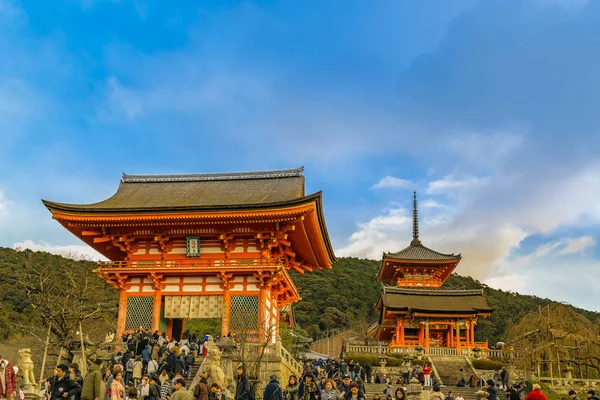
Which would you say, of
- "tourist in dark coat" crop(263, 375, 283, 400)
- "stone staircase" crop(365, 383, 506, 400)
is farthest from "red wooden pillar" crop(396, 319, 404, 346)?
"tourist in dark coat" crop(263, 375, 283, 400)

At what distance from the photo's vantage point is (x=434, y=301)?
4872cm

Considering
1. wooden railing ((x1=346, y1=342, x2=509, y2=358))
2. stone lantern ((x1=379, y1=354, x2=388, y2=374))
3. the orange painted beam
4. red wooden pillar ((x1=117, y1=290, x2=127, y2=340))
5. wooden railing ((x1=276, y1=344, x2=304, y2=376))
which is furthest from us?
wooden railing ((x1=346, y1=342, x2=509, y2=358))

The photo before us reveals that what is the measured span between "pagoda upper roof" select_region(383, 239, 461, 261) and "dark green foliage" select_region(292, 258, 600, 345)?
1923cm

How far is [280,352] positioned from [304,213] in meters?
6.64

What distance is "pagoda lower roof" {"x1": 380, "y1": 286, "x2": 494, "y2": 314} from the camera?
4638 cm

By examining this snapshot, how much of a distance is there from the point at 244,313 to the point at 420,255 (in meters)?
35.7

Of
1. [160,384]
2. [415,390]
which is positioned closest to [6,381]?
[160,384]

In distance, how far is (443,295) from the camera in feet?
164

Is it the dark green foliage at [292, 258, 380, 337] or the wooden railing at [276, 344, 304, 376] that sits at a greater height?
the dark green foliage at [292, 258, 380, 337]

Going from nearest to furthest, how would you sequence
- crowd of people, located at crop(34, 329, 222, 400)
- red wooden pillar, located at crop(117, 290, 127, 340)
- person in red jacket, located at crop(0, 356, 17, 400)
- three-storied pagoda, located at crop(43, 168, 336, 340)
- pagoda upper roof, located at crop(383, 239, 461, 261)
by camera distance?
crowd of people, located at crop(34, 329, 222, 400)
person in red jacket, located at crop(0, 356, 17, 400)
three-storied pagoda, located at crop(43, 168, 336, 340)
red wooden pillar, located at crop(117, 290, 127, 340)
pagoda upper roof, located at crop(383, 239, 461, 261)

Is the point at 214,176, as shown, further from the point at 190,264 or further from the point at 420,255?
the point at 420,255

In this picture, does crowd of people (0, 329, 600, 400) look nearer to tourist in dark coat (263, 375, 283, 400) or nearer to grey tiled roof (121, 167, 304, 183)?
tourist in dark coat (263, 375, 283, 400)

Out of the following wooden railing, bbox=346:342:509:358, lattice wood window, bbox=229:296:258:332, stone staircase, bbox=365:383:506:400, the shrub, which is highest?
lattice wood window, bbox=229:296:258:332

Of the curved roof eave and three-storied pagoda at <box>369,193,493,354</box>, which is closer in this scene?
the curved roof eave
